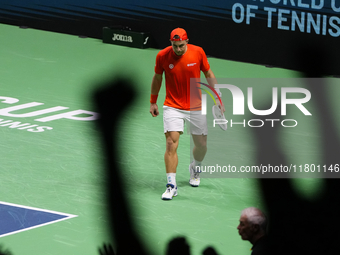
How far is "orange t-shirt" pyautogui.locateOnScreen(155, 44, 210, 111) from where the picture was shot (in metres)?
8.96

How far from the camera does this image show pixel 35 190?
30.8 feet

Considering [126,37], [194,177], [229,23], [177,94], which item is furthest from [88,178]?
[126,37]

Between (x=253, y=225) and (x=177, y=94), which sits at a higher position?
(x=177, y=94)

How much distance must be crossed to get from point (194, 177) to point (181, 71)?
5.26ft

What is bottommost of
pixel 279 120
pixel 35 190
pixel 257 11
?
pixel 35 190

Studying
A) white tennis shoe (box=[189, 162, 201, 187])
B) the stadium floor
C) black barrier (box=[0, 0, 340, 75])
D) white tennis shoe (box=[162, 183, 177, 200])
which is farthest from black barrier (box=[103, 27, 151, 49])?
white tennis shoe (box=[162, 183, 177, 200])

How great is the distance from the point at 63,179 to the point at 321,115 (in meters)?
5.63

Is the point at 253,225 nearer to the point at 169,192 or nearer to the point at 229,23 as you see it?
the point at 169,192

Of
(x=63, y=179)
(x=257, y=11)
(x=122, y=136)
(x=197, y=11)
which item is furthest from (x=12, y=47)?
(x=63, y=179)

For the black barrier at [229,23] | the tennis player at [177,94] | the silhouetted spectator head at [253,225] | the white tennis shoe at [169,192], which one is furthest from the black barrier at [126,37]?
the silhouetted spectator head at [253,225]

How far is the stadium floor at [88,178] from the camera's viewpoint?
806 cm

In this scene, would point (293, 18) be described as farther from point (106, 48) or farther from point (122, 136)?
point (122, 136)

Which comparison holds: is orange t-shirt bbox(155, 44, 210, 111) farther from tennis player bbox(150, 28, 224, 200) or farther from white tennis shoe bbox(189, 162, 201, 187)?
white tennis shoe bbox(189, 162, 201, 187)

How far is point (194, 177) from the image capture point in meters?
9.70
